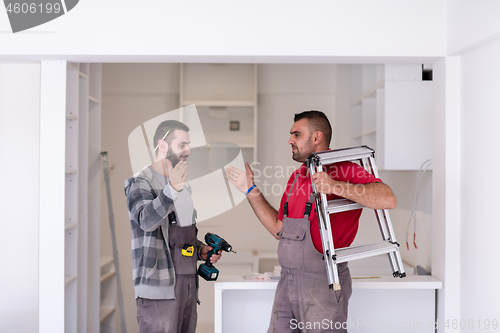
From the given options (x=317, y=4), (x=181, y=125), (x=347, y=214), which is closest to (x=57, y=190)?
(x=181, y=125)

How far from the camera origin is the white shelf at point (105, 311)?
3470 mm

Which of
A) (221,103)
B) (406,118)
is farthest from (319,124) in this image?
(221,103)

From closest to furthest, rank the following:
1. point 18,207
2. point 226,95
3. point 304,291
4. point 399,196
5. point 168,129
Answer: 1. point 304,291
2. point 168,129
3. point 18,207
4. point 399,196
5. point 226,95

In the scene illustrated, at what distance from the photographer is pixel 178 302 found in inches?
78.1

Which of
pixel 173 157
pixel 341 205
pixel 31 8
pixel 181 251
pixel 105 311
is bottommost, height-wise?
pixel 105 311

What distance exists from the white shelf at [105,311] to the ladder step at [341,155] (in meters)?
2.53

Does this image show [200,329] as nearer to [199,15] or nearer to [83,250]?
[83,250]

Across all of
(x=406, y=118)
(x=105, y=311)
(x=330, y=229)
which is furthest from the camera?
(x=105, y=311)

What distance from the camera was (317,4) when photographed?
7.47 feet

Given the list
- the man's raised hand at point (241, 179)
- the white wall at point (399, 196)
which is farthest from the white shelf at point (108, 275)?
the white wall at point (399, 196)

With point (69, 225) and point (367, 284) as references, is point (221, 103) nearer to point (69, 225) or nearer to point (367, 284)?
point (69, 225)

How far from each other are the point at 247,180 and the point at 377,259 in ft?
7.11

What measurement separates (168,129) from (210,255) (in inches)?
25.1

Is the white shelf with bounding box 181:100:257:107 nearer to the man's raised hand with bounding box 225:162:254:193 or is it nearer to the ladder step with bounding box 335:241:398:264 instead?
the man's raised hand with bounding box 225:162:254:193
